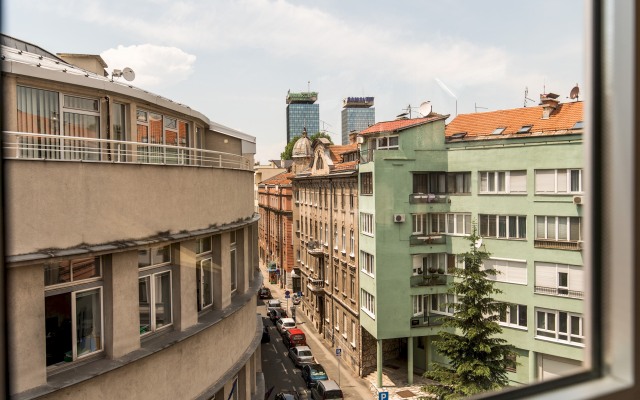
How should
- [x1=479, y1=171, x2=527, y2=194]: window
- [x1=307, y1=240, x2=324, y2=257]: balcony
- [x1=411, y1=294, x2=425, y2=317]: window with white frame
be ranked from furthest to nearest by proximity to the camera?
[x1=307, y1=240, x2=324, y2=257]: balcony → [x1=411, y1=294, x2=425, y2=317]: window with white frame → [x1=479, y1=171, x2=527, y2=194]: window

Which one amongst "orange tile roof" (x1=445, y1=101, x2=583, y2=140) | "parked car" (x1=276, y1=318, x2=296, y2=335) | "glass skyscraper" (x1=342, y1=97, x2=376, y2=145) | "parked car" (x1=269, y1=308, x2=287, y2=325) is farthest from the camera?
"parked car" (x1=269, y1=308, x2=287, y2=325)

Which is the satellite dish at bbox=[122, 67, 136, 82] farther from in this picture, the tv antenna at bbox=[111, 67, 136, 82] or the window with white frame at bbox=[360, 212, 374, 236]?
the window with white frame at bbox=[360, 212, 374, 236]

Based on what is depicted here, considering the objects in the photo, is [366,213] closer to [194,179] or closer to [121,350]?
[194,179]

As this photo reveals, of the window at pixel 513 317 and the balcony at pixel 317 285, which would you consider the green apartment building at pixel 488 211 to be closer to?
the window at pixel 513 317

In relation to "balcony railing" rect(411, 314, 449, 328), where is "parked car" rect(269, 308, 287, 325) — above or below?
below

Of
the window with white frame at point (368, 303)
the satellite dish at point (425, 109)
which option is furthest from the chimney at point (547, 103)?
the window with white frame at point (368, 303)

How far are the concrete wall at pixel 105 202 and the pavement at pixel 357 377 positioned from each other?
346cm

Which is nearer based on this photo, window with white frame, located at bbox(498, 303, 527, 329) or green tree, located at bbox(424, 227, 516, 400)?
green tree, located at bbox(424, 227, 516, 400)

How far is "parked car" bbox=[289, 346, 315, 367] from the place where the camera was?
12859mm

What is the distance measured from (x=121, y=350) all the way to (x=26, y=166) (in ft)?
4.53

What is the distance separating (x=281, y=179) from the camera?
42.4 ft

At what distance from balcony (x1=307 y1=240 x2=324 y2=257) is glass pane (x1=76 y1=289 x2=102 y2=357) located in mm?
11770

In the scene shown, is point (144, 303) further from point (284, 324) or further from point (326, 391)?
point (284, 324)

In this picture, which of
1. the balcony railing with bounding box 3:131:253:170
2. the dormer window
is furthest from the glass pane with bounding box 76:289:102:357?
the dormer window
